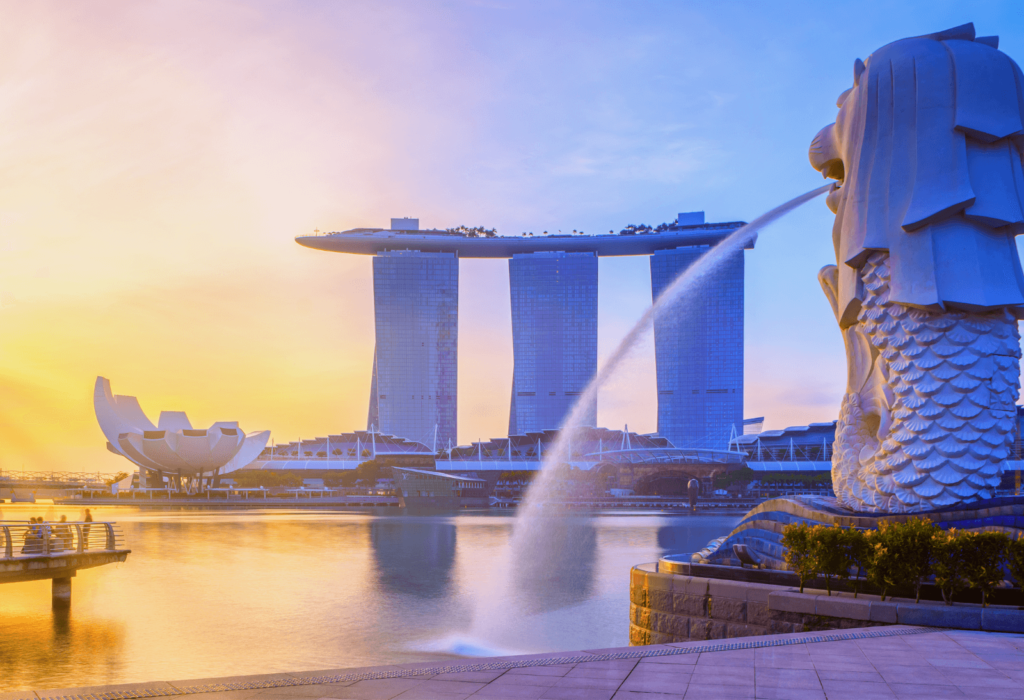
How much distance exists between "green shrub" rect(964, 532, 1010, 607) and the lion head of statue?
5491 mm

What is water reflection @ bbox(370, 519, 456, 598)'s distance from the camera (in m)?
21.1

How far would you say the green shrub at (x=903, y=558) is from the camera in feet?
29.2

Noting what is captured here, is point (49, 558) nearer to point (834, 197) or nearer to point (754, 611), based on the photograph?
point (754, 611)

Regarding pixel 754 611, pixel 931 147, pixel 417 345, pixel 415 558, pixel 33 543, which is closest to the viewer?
pixel 754 611

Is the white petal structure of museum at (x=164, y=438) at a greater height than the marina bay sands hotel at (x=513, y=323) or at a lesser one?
lesser

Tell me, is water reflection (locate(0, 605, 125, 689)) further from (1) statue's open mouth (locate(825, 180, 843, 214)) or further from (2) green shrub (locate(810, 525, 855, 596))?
(1) statue's open mouth (locate(825, 180, 843, 214))

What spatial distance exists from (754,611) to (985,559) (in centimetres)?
266

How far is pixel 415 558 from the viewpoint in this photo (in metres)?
27.9

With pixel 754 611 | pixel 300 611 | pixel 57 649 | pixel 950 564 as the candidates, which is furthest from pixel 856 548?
pixel 57 649

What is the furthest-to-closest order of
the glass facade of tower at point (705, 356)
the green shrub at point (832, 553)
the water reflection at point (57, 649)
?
the glass facade of tower at point (705, 356)
the water reflection at point (57, 649)
the green shrub at point (832, 553)

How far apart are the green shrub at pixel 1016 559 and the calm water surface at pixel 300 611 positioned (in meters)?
6.84

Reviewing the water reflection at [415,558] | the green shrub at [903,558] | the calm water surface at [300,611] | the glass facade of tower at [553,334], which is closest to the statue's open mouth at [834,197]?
the green shrub at [903,558]

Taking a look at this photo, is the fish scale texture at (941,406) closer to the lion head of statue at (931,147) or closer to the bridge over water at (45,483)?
the lion head of statue at (931,147)

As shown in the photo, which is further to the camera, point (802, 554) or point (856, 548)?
point (802, 554)
